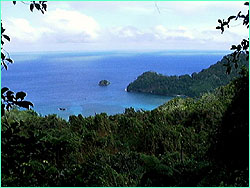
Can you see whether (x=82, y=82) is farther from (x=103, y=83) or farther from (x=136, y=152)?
(x=136, y=152)

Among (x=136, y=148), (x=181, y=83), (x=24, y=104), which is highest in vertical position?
(x=24, y=104)

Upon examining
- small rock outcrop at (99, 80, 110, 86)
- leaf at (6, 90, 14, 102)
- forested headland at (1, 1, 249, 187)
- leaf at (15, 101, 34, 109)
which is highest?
leaf at (6, 90, 14, 102)

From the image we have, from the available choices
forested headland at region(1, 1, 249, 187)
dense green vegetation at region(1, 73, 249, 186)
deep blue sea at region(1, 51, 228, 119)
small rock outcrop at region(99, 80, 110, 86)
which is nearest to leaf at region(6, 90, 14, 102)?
forested headland at region(1, 1, 249, 187)

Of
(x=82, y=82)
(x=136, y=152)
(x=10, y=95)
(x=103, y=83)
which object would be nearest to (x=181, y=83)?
(x=103, y=83)

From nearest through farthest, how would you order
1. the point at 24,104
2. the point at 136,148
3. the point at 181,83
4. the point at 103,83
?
the point at 24,104 → the point at 136,148 → the point at 181,83 → the point at 103,83

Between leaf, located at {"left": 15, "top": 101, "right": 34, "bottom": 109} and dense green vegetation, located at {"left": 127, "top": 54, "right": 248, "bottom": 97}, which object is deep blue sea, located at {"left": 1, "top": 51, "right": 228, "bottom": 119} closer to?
dense green vegetation, located at {"left": 127, "top": 54, "right": 248, "bottom": 97}

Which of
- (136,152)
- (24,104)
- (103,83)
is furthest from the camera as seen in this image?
(103,83)

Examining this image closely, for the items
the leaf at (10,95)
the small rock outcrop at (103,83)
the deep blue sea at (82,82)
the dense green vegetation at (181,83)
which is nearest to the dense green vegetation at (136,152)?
the leaf at (10,95)
